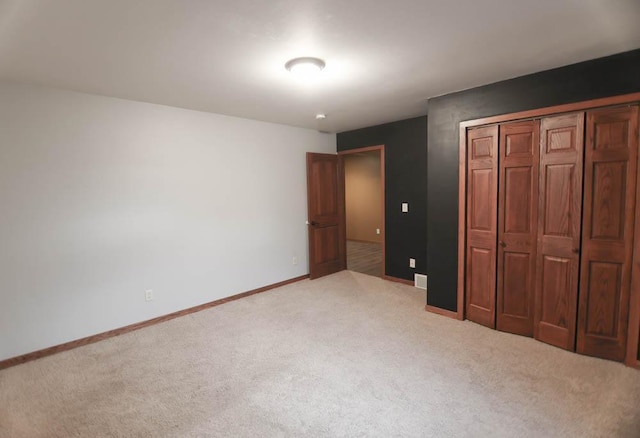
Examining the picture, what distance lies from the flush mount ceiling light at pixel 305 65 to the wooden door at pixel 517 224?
186cm

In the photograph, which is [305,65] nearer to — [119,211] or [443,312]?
[119,211]

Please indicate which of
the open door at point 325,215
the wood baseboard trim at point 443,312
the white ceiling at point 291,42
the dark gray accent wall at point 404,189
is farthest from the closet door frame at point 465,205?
the open door at point 325,215

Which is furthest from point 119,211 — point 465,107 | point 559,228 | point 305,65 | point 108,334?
point 559,228

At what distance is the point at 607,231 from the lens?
247 centimetres

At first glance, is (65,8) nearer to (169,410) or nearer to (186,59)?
(186,59)

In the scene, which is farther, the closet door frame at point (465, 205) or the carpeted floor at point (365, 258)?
the carpeted floor at point (365, 258)

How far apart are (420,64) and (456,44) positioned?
0.36 m

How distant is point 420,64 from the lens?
96.6 inches

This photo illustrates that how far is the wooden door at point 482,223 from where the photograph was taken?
3.02 meters

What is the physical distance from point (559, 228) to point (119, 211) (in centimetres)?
423

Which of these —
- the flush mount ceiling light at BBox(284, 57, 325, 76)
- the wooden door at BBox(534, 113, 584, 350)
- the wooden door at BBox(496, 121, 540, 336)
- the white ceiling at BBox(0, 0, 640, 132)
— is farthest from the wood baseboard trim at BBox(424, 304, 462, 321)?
the flush mount ceiling light at BBox(284, 57, 325, 76)

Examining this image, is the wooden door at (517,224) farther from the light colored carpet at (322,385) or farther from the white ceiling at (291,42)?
the white ceiling at (291,42)

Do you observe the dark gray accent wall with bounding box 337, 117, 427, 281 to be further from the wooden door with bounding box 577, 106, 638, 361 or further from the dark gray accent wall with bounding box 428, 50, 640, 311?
the wooden door with bounding box 577, 106, 638, 361

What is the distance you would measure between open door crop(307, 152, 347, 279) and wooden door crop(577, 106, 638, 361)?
335 cm
